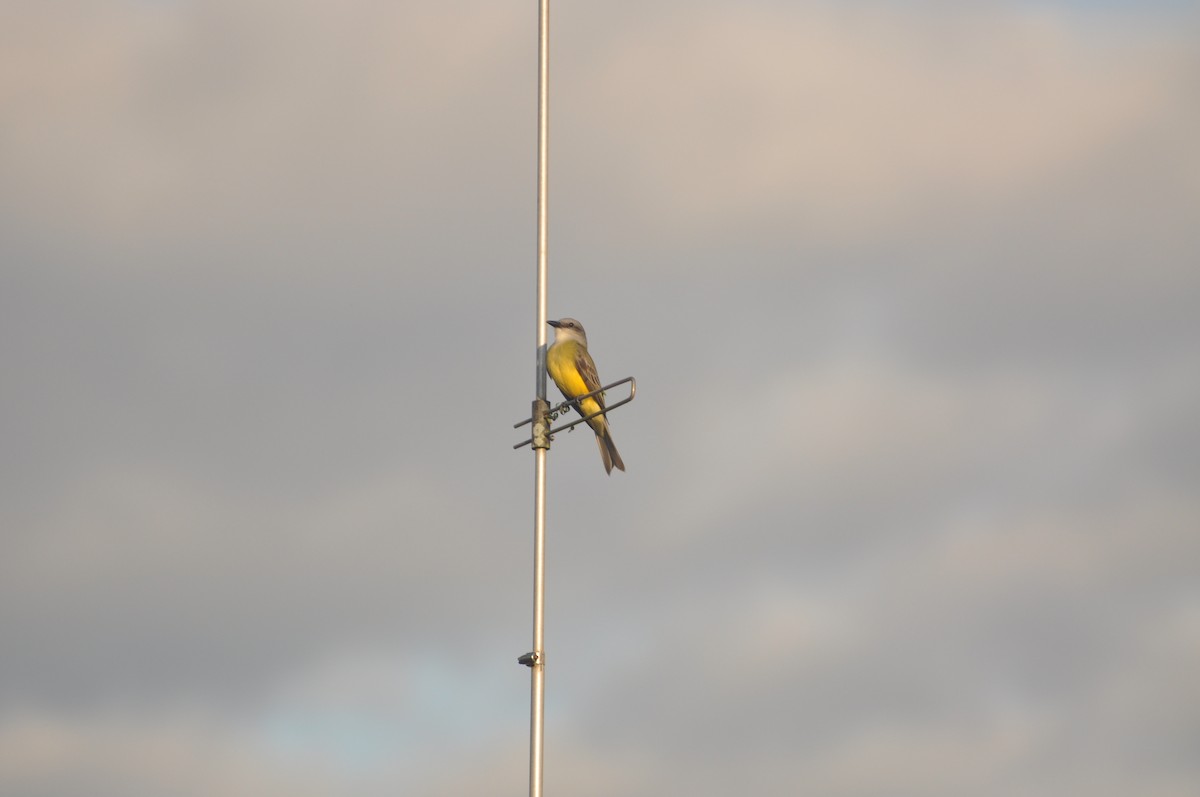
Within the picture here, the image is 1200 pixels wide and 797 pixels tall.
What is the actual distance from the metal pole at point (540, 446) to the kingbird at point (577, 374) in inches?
127

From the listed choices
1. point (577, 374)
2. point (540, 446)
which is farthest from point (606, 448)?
point (540, 446)

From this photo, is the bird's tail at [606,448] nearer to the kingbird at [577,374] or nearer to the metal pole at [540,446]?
the kingbird at [577,374]

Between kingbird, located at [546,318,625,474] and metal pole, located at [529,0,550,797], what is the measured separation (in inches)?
127

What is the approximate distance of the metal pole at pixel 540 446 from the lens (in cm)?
1579

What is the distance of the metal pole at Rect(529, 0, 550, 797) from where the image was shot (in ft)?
51.8

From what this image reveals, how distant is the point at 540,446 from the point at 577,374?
16.1ft

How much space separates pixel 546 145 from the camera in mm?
18453

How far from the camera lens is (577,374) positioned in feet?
72.9

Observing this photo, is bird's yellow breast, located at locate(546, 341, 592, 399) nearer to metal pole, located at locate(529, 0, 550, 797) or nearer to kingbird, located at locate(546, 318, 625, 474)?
kingbird, located at locate(546, 318, 625, 474)

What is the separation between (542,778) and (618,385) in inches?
141

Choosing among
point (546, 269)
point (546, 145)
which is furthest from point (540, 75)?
point (546, 269)

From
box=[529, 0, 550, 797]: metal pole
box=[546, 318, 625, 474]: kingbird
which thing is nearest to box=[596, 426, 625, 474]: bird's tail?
box=[546, 318, 625, 474]: kingbird

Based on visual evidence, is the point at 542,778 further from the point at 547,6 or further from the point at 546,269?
the point at 547,6

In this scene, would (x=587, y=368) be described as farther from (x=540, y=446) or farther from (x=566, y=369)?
(x=540, y=446)
